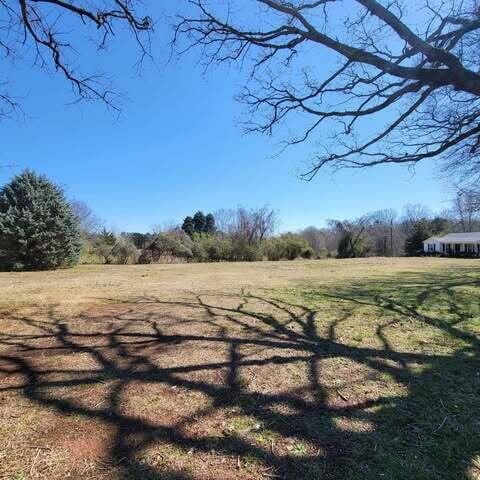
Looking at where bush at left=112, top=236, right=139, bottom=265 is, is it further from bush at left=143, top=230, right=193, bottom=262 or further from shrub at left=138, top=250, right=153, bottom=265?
bush at left=143, top=230, right=193, bottom=262

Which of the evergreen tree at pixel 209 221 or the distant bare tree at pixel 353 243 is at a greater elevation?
the evergreen tree at pixel 209 221

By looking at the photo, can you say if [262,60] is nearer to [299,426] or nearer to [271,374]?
[271,374]

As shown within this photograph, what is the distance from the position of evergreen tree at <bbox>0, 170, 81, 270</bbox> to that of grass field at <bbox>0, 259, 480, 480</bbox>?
967cm

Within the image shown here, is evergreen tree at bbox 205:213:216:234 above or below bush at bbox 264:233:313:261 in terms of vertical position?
above

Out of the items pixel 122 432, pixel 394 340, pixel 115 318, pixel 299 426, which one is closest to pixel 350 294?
pixel 394 340

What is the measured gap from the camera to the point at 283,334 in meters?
4.64

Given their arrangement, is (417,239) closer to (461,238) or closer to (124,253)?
(461,238)

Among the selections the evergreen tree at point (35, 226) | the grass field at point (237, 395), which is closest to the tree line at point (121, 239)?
the evergreen tree at point (35, 226)

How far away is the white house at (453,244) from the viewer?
46.8m

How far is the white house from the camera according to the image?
153ft

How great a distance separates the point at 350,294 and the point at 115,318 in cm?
478

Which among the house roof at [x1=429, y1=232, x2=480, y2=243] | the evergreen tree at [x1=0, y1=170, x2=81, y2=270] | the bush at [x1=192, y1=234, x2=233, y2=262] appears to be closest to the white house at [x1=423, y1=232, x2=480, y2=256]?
the house roof at [x1=429, y1=232, x2=480, y2=243]

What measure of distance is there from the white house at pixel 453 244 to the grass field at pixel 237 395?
47.3 meters

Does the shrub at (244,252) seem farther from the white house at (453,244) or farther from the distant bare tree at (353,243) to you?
the white house at (453,244)
